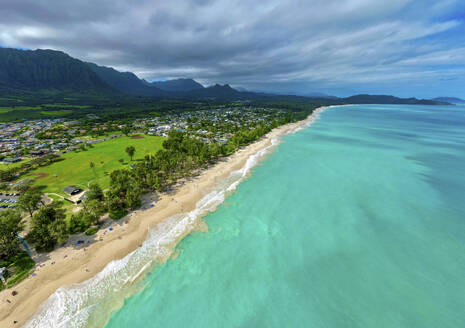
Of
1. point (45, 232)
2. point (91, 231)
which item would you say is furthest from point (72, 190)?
point (91, 231)

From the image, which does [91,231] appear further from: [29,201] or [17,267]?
[29,201]

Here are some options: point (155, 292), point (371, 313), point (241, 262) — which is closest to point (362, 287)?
point (371, 313)

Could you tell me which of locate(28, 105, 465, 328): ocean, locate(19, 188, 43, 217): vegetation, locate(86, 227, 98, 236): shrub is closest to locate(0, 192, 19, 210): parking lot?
locate(19, 188, 43, 217): vegetation

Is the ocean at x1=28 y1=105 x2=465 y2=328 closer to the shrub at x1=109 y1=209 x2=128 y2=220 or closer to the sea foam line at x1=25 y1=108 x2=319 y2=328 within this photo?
the sea foam line at x1=25 y1=108 x2=319 y2=328

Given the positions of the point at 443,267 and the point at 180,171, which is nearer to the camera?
the point at 443,267

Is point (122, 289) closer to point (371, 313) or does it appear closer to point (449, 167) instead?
point (371, 313)

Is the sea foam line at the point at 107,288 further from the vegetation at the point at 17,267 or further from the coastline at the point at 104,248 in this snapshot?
the vegetation at the point at 17,267
